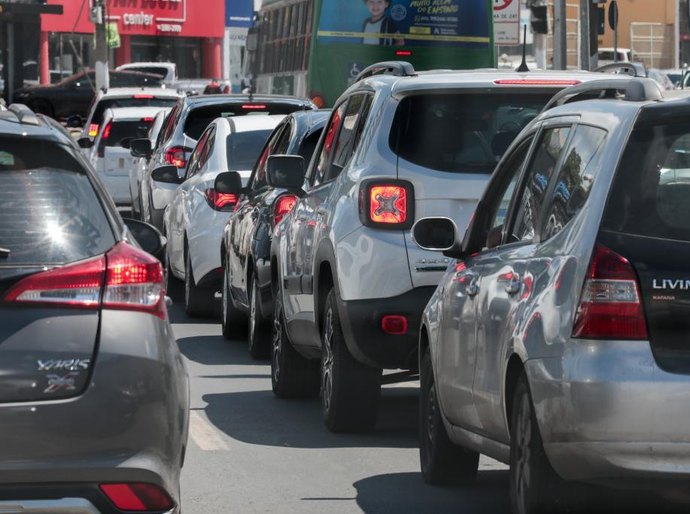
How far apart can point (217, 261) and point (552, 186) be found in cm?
832

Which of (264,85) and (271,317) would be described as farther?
(264,85)

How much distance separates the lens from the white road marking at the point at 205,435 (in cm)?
877

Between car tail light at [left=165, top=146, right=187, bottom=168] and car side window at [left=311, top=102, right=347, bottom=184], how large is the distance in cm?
850

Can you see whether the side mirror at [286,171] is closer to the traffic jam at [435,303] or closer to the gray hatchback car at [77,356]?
the traffic jam at [435,303]

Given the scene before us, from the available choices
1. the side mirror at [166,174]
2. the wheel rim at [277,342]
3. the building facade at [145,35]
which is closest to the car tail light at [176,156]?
the side mirror at [166,174]

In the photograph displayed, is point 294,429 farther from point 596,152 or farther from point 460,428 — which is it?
point 596,152

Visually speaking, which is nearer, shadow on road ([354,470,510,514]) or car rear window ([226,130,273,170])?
shadow on road ([354,470,510,514])

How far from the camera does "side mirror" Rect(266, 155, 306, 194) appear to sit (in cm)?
1016

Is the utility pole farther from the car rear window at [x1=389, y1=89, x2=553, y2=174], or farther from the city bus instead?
the car rear window at [x1=389, y1=89, x2=553, y2=174]

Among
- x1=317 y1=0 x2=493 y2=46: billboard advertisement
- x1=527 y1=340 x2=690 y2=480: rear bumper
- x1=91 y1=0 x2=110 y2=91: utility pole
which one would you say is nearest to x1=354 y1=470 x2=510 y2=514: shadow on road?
x1=527 y1=340 x2=690 y2=480: rear bumper

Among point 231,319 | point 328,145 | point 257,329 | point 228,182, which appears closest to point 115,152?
point 231,319

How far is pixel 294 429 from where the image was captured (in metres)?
9.31

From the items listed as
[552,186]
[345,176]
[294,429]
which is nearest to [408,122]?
[345,176]

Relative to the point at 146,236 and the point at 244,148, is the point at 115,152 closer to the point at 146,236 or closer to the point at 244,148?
the point at 244,148
